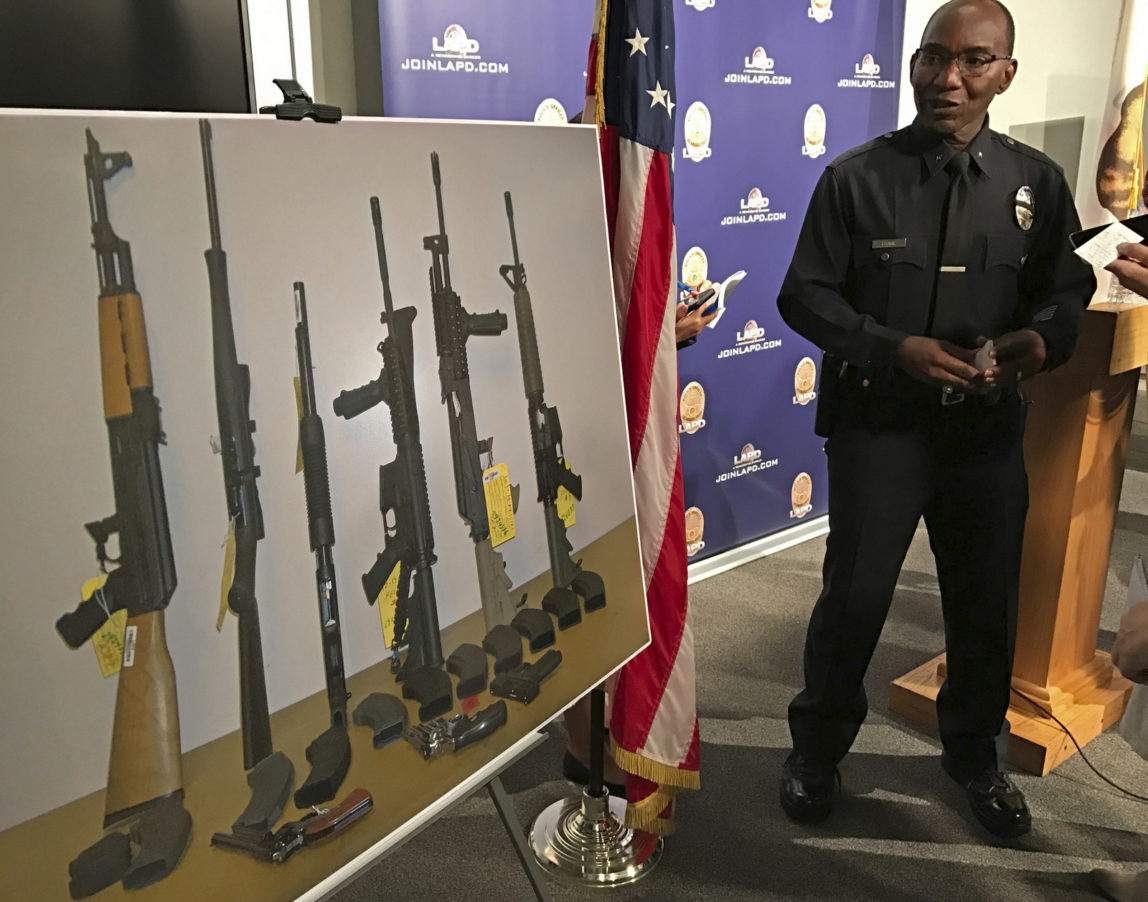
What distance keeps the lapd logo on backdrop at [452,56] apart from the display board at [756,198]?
82 centimetres

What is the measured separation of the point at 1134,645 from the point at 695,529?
7.08 feet

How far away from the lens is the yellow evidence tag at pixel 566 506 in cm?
136

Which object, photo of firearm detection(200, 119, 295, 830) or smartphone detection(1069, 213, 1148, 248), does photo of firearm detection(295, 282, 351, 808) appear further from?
smartphone detection(1069, 213, 1148, 248)

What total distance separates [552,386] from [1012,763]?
5.71 ft

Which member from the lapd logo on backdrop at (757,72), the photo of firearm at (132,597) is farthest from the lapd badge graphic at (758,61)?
the photo of firearm at (132,597)

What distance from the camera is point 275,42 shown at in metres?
2.22

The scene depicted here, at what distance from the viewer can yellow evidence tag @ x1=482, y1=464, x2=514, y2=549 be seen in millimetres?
1223

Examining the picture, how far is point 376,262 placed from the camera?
3.46ft

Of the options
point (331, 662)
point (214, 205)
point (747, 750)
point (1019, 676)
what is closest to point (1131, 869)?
point (1019, 676)

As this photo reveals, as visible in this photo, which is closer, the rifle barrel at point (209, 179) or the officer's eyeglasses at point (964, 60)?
the rifle barrel at point (209, 179)

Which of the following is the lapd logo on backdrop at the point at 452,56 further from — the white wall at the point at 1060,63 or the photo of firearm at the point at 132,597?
the white wall at the point at 1060,63

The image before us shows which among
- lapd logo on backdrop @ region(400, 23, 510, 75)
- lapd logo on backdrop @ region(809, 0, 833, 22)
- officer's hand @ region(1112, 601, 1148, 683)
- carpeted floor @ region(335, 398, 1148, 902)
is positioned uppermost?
lapd logo on backdrop @ region(809, 0, 833, 22)

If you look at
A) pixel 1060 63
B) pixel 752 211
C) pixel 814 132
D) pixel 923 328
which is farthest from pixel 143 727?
pixel 1060 63

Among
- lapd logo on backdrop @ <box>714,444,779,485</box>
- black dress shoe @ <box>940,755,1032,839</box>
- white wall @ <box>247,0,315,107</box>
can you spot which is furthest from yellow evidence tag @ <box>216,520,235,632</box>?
lapd logo on backdrop @ <box>714,444,779,485</box>
